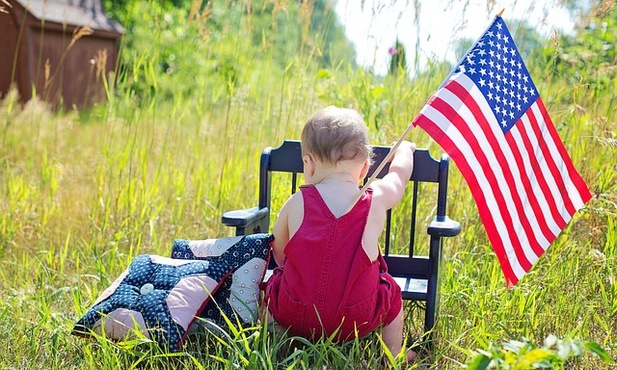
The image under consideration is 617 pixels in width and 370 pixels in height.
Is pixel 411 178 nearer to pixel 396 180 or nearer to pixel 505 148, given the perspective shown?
pixel 396 180

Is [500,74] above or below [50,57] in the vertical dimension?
below

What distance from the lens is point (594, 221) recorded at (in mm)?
4512

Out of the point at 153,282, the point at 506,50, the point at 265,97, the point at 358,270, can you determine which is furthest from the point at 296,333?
the point at 265,97

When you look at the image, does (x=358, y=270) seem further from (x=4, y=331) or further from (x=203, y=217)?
(x=203, y=217)

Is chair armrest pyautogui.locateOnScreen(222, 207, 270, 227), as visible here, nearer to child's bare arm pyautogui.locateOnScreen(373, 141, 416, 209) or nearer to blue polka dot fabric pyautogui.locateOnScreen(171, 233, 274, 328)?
blue polka dot fabric pyautogui.locateOnScreen(171, 233, 274, 328)

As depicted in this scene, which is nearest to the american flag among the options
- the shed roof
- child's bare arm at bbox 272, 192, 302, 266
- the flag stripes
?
the flag stripes

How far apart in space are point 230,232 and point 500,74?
2.34 m

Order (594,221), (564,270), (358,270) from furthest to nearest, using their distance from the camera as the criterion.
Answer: (594,221)
(564,270)
(358,270)

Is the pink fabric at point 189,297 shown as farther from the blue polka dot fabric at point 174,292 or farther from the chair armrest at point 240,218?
the chair armrest at point 240,218

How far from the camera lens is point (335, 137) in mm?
3311

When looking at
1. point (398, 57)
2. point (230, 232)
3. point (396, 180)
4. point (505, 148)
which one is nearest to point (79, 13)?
point (398, 57)

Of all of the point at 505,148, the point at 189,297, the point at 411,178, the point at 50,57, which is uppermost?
the point at 50,57

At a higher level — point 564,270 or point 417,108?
point 417,108

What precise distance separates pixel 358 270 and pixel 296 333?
1.47 feet
